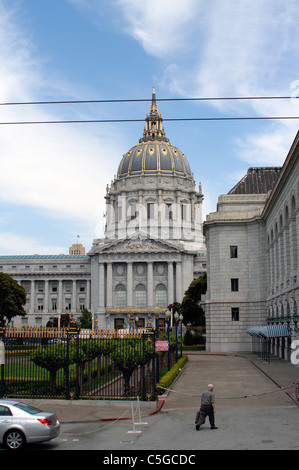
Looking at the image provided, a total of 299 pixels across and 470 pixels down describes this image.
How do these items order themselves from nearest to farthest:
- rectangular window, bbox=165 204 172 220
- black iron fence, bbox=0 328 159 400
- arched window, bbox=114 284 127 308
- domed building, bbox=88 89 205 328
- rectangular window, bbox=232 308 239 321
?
1. black iron fence, bbox=0 328 159 400
2. rectangular window, bbox=232 308 239 321
3. domed building, bbox=88 89 205 328
4. arched window, bbox=114 284 127 308
5. rectangular window, bbox=165 204 172 220

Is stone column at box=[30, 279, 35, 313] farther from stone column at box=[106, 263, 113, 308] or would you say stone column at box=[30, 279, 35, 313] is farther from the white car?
the white car

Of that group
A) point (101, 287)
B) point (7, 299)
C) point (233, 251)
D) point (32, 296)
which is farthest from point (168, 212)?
point (233, 251)

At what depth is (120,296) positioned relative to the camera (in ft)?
398

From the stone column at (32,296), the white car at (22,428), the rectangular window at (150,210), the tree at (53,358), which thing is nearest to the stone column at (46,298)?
the stone column at (32,296)

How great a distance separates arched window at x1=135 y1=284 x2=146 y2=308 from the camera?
12044 centimetres

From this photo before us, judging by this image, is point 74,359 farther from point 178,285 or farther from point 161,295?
point 161,295

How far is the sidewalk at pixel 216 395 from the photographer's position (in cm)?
2095

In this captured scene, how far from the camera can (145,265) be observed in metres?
122

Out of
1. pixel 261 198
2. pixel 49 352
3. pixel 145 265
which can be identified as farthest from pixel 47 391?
pixel 145 265

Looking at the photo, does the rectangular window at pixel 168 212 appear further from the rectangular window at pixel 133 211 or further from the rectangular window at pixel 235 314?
the rectangular window at pixel 235 314

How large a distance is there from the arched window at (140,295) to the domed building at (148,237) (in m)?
0.19

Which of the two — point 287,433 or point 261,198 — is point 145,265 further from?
point 287,433

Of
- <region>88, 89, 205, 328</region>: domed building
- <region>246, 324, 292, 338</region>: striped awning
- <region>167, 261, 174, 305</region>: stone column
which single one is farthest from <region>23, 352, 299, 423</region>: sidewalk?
<region>167, 261, 174, 305</region>: stone column

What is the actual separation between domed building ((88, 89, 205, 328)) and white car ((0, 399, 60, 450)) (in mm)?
96290
